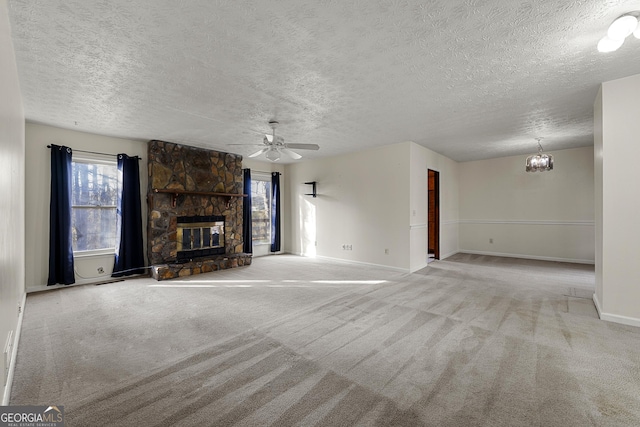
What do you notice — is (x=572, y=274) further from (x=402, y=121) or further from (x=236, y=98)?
(x=236, y=98)

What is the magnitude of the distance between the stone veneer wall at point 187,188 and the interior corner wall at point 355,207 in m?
1.80

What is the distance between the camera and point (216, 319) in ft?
10.4

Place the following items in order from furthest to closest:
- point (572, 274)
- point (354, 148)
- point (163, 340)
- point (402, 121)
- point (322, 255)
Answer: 1. point (322, 255)
2. point (354, 148)
3. point (572, 274)
4. point (402, 121)
5. point (163, 340)

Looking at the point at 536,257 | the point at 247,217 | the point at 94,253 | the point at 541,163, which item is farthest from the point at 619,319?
the point at 94,253

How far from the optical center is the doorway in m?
7.00

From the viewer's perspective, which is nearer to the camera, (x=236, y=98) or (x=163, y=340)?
(x=163, y=340)

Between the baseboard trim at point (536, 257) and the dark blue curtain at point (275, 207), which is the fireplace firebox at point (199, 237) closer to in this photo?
the dark blue curtain at point (275, 207)

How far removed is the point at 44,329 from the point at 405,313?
4.03 metres

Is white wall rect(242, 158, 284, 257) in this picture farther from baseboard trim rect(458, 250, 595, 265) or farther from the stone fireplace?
baseboard trim rect(458, 250, 595, 265)

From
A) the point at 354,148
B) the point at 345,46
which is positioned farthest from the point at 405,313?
the point at 354,148

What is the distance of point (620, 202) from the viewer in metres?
2.99

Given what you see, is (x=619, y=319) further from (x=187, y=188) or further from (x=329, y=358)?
(x=187, y=188)

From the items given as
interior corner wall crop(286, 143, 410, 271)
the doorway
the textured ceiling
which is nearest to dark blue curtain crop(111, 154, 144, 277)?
the textured ceiling

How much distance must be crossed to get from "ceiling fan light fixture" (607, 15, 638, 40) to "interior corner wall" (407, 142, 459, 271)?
3.58 metres
